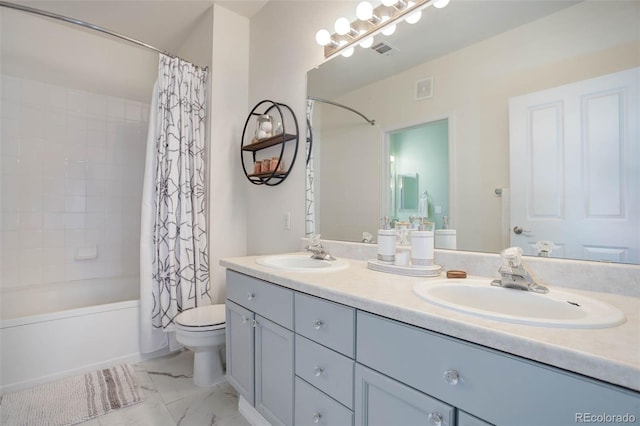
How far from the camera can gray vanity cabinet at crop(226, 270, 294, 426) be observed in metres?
1.20

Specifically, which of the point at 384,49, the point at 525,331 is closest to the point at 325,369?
the point at 525,331

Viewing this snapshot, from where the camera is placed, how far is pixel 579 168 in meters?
0.97

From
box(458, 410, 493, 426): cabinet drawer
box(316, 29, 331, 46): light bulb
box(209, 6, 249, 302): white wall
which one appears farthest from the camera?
box(209, 6, 249, 302): white wall

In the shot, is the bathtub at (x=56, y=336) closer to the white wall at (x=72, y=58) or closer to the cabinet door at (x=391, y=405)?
the white wall at (x=72, y=58)

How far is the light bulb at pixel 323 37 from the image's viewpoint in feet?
5.65

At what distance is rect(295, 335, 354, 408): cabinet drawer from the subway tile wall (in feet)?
8.30

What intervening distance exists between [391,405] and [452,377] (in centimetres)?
23

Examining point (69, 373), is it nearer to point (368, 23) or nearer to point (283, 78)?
point (283, 78)

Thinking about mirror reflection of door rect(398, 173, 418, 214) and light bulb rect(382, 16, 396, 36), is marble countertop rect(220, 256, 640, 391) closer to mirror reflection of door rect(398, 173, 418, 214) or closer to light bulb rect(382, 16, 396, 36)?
mirror reflection of door rect(398, 173, 418, 214)

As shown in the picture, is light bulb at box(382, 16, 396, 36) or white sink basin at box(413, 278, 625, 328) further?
light bulb at box(382, 16, 396, 36)

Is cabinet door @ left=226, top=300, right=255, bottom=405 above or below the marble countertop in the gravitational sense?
below

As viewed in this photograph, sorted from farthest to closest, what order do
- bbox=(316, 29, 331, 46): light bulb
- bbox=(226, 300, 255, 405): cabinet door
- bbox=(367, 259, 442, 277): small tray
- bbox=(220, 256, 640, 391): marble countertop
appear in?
bbox=(316, 29, 331, 46): light bulb
bbox=(226, 300, 255, 405): cabinet door
bbox=(367, 259, 442, 277): small tray
bbox=(220, 256, 640, 391): marble countertop

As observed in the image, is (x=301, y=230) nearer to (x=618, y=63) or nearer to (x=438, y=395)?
(x=438, y=395)

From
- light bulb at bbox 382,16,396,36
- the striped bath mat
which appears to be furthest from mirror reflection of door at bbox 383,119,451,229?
the striped bath mat
